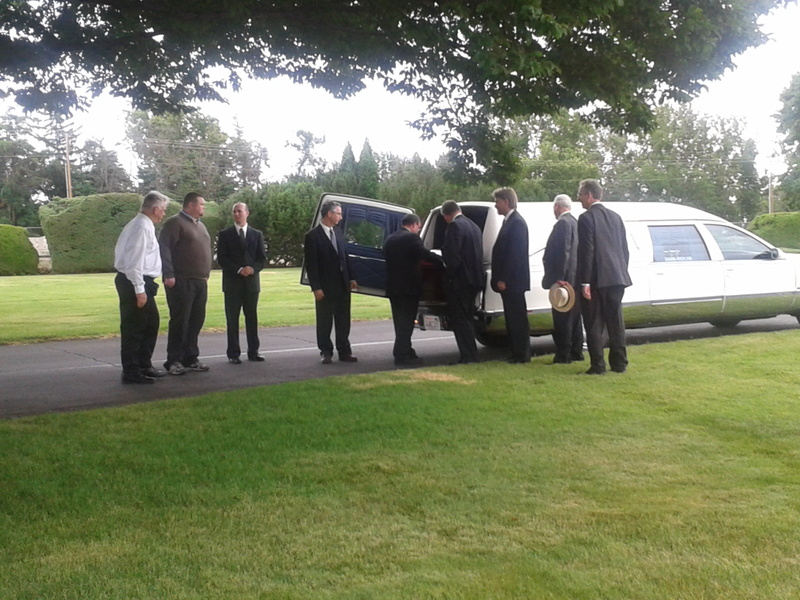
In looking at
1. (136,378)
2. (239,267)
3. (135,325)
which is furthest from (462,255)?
(136,378)

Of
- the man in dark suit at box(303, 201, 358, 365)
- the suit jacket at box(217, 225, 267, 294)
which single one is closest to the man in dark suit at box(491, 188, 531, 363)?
the man in dark suit at box(303, 201, 358, 365)

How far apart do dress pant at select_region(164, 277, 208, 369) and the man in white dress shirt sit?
1.37 ft

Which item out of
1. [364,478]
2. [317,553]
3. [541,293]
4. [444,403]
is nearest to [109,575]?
[317,553]

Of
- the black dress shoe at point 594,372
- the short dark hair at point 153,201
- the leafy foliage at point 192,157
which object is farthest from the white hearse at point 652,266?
the leafy foliage at point 192,157

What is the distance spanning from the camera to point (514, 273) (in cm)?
985

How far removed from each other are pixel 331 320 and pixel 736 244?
19.4 feet

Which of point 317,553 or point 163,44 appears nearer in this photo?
point 317,553

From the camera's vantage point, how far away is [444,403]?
7578 mm

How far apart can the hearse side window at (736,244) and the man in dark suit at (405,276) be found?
4.31 m

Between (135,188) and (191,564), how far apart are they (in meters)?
63.1

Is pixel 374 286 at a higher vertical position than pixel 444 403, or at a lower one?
higher

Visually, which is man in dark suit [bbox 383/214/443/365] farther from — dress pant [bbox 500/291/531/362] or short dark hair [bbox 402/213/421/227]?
dress pant [bbox 500/291/531/362]

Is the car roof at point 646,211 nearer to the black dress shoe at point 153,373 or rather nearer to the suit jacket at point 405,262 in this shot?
the suit jacket at point 405,262

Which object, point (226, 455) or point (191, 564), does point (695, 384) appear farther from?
point (191, 564)
